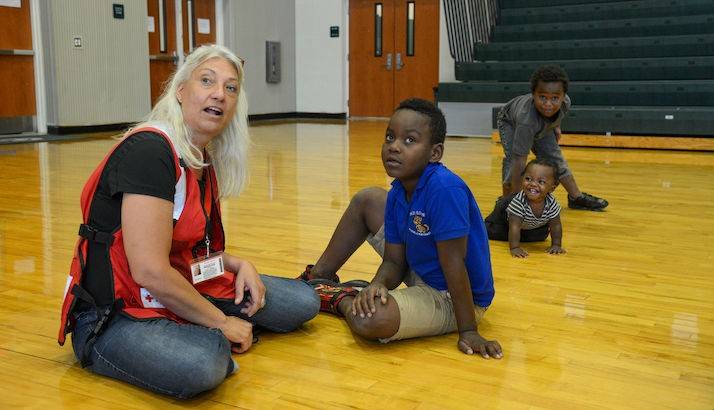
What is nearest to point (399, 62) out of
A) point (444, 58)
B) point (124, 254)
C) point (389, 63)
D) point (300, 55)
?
point (389, 63)

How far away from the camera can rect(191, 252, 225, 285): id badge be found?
202 cm

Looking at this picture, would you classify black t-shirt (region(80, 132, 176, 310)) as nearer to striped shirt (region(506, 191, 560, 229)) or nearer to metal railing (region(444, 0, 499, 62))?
striped shirt (region(506, 191, 560, 229))

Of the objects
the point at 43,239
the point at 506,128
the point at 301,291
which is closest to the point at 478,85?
the point at 506,128

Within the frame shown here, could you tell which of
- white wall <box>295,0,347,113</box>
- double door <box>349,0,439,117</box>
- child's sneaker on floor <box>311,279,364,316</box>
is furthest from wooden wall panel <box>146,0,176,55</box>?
child's sneaker on floor <box>311,279,364,316</box>

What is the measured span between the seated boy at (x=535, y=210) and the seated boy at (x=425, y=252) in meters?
1.24

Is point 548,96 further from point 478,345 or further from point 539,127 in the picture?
point 478,345

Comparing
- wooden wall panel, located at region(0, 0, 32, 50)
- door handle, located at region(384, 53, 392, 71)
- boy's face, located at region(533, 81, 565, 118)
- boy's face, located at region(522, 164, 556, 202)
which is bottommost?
boy's face, located at region(522, 164, 556, 202)

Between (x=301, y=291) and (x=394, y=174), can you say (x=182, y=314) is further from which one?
(x=394, y=174)

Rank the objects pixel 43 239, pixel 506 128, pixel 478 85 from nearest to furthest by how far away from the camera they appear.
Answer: pixel 43 239
pixel 506 128
pixel 478 85

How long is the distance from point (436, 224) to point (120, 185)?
0.84 meters

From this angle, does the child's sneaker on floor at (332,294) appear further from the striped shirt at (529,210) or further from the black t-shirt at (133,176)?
the striped shirt at (529,210)

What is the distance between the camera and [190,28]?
1188cm

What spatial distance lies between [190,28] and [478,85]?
4.77 meters

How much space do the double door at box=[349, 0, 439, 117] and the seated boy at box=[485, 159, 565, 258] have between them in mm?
9758
